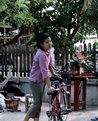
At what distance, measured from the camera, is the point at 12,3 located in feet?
36.6

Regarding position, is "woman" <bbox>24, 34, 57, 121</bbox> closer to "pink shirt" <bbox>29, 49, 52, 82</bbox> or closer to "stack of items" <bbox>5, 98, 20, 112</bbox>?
"pink shirt" <bbox>29, 49, 52, 82</bbox>

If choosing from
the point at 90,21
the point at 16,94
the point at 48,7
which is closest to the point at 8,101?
the point at 16,94

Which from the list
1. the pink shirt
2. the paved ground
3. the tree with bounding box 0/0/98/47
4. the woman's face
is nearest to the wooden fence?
the paved ground

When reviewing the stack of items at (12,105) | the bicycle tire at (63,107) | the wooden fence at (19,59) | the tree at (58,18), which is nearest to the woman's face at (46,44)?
the bicycle tire at (63,107)

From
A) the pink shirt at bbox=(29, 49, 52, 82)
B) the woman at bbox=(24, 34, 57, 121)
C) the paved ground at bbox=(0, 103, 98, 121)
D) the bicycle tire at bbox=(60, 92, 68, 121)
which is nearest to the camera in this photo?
the pink shirt at bbox=(29, 49, 52, 82)

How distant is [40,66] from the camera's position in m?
5.12

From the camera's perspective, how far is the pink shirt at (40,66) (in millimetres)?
5086

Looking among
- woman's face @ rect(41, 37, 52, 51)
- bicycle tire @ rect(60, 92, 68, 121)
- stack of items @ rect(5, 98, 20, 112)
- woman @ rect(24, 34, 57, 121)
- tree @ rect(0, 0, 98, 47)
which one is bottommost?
stack of items @ rect(5, 98, 20, 112)

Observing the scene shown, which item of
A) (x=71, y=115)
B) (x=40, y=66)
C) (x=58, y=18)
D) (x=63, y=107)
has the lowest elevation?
(x=71, y=115)

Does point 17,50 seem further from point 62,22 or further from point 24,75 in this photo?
point 62,22

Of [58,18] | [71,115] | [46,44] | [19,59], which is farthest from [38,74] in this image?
[58,18]

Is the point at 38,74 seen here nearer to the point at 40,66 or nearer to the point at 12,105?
the point at 40,66

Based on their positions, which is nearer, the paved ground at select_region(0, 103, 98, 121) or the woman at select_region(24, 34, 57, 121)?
the woman at select_region(24, 34, 57, 121)

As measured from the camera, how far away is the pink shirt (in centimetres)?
509
